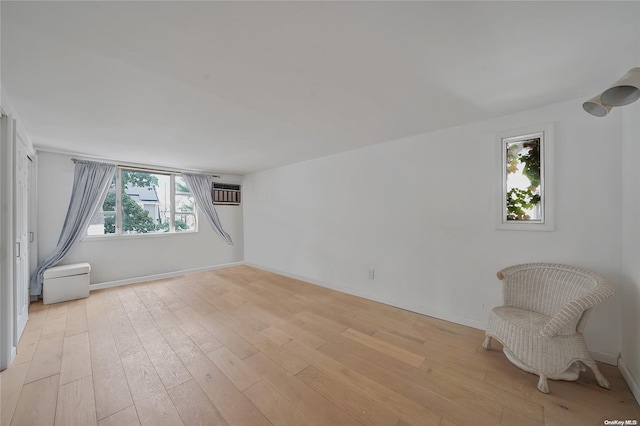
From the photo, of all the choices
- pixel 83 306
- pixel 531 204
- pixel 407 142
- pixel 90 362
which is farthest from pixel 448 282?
pixel 83 306

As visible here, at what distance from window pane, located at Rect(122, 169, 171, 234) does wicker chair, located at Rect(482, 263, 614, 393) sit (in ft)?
18.9

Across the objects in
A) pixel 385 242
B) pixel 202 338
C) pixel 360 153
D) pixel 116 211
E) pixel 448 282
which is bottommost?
pixel 202 338

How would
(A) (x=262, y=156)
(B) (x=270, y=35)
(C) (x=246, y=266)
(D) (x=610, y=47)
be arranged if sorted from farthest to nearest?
(C) (x=246, y=266) → (A) (x=262, y=156) → (D) (x=610, y=47) → (B) (x=270, y=35)

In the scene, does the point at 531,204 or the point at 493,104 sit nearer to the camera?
the point at 493,104

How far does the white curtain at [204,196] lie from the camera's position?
17.2 feet

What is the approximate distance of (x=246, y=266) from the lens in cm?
583

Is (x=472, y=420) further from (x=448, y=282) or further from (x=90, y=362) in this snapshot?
(x=90, y=362)

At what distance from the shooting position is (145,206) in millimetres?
4727

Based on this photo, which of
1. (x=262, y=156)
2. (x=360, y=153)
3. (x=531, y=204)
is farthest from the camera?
(x=262, y=156)

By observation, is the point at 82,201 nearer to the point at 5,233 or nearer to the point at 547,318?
the point at 5,233

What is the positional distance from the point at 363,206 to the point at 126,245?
449 centimetres

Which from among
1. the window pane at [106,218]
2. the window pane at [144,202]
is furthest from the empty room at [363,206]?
the window pane at [144,202]

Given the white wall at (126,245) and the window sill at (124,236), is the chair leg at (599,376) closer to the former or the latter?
the white wall at (126,245)

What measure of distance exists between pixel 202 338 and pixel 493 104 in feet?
12.4
